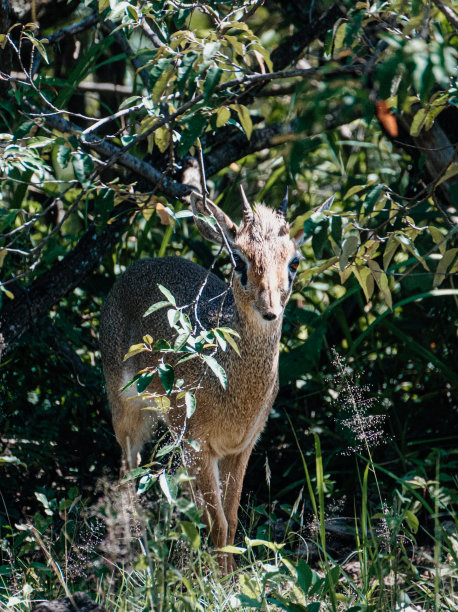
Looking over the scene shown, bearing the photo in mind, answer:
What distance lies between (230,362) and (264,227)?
2.22 ft

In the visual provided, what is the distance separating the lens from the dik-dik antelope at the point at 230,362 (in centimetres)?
368

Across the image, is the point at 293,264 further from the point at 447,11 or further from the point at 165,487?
the point at 447,11

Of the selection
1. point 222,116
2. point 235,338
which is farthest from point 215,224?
point 222,116

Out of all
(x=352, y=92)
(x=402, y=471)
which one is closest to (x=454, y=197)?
(x=402, y=471)

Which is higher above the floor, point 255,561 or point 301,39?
point 301,39

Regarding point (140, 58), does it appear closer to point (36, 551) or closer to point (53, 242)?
point (53, 242)

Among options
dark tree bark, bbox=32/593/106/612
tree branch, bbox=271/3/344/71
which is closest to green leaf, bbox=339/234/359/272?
dark tree bark, bbox=32/593/106/612

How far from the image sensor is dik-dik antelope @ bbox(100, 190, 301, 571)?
3.68 m

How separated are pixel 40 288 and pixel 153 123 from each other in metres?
1.74

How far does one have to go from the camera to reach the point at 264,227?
3.86 m

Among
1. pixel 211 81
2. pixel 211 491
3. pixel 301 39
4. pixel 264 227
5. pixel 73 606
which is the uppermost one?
pixel 211 81

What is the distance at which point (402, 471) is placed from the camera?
4793 millimetres

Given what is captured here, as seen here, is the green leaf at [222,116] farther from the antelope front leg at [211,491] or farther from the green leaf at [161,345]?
the antelope front leg at [211,491]

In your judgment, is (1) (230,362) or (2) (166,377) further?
(1) (230,362)
